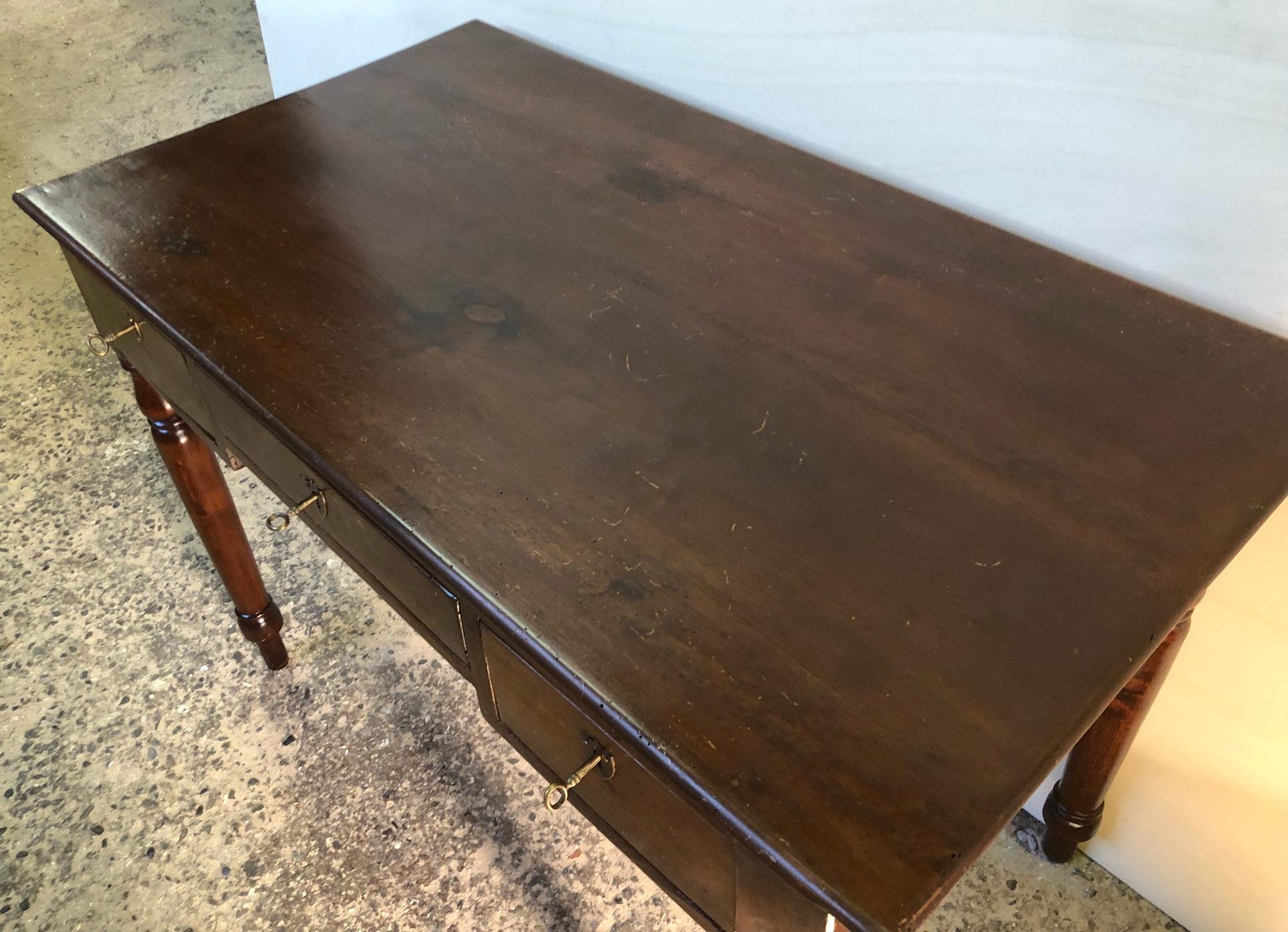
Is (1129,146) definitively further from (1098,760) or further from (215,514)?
(215,514)

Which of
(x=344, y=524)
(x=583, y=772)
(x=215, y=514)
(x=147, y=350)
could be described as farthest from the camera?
(x=215, y=514)

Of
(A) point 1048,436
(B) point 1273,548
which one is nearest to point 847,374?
(A) point 1048,436

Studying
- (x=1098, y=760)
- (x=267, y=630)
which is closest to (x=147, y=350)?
(x=267, y=630)

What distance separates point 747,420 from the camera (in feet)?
2.34

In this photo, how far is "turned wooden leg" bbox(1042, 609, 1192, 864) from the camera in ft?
2.71

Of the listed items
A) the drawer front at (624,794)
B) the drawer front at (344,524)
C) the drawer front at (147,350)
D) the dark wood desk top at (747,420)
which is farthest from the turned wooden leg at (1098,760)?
the drawer front at (147,350)

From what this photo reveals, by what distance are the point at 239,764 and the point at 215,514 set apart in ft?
1.11

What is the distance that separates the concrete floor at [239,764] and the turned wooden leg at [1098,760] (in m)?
0.10

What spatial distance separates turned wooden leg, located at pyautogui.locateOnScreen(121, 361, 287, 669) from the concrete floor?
0.10 m

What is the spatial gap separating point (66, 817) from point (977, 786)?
45.9 inches

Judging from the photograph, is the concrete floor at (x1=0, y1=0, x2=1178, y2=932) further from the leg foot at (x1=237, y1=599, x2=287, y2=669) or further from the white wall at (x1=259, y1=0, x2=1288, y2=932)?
the white wall at (x1=259, y1=0, x2=1288, y2=932)

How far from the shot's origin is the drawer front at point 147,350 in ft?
2.89

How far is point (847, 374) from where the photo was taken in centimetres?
74

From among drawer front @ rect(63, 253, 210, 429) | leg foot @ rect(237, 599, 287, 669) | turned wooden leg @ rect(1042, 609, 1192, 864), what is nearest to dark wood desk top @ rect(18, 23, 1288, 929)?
drawer front @ rect(63, 253, 210, 429)
